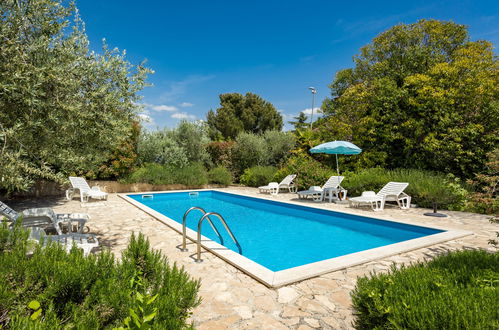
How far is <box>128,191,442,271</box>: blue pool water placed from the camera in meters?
6.24

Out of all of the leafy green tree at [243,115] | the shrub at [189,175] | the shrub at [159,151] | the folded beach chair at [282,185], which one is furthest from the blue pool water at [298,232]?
the leafy green tree at [243,115]

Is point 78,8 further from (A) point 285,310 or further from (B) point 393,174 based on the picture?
(B) point 393,174

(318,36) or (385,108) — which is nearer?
(385,108)

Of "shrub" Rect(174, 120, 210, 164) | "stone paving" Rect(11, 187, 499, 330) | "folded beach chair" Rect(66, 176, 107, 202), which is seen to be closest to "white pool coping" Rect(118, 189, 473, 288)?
"stone paving" Rect(11, 187, 499, 330)

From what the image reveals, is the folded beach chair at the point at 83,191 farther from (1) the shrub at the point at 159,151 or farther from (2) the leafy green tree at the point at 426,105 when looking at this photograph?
(2) the leafy green tree at the point at 426,105

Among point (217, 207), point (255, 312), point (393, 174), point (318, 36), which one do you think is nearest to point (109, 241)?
point (255, 312)

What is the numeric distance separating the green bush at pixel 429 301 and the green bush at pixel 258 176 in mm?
14165

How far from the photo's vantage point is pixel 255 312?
3035mm

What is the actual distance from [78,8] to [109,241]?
4195 millimetres

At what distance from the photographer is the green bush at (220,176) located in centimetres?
1806

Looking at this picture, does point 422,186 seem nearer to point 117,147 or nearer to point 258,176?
point 258,176

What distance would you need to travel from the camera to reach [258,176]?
17.6 metres

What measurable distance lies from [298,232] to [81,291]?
21.5 feet

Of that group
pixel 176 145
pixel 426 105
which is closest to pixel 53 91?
pixel 426 105
